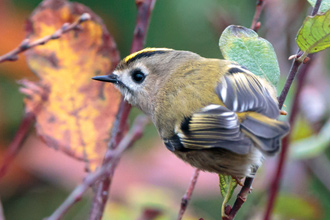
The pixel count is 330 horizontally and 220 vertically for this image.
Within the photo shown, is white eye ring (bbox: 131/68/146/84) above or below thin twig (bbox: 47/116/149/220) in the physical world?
below

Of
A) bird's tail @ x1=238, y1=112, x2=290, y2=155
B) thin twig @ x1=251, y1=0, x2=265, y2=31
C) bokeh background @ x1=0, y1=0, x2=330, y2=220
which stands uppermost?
thin twig @ x1=251, y1=0, x2=265, y2=31

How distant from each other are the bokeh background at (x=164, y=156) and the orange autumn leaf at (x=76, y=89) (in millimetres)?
371

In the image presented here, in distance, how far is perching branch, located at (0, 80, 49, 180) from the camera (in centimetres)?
110

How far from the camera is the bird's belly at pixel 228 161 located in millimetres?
1307

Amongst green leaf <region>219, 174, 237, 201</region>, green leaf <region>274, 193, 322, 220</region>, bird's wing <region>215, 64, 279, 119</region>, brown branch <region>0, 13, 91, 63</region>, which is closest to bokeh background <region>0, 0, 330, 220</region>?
green leaf <region>274, 193, 322, 220</region>

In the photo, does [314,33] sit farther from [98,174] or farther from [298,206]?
[298,206]

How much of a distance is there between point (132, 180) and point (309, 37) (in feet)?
3.49

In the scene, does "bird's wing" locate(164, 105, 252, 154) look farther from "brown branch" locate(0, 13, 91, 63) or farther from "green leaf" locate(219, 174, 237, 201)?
"brown branch" locate(0, 13, 91, 63)

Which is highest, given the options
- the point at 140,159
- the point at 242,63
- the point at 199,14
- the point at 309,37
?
the point at 309,37

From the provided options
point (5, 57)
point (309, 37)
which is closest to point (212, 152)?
point (309, 37)

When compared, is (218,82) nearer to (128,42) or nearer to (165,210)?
(165,210)

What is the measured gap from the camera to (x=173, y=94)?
1.50m

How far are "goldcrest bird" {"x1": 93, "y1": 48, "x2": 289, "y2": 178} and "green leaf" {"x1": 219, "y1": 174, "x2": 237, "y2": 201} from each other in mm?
60

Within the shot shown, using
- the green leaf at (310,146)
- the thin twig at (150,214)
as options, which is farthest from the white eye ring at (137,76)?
the green leaf at (310,146)
